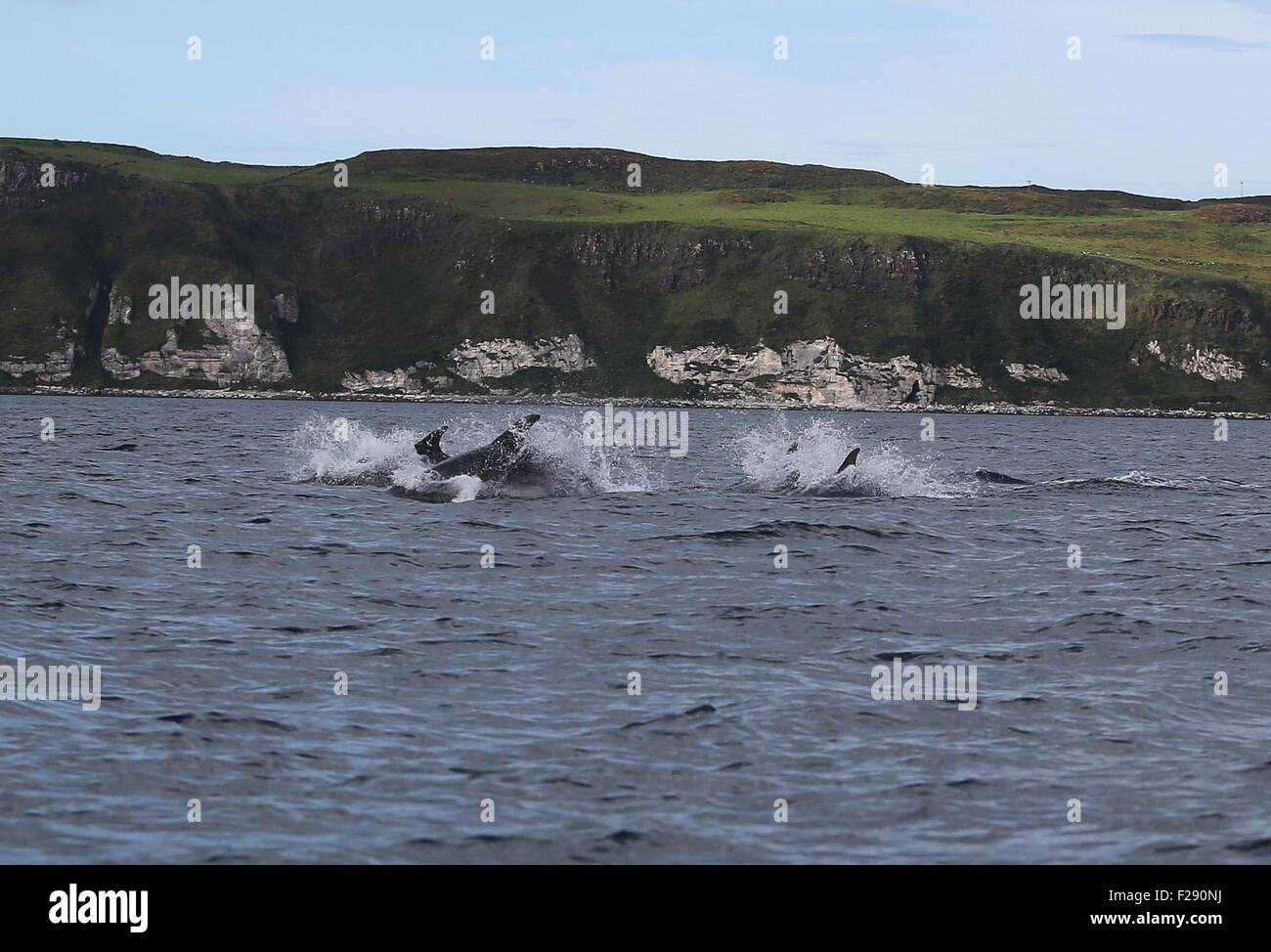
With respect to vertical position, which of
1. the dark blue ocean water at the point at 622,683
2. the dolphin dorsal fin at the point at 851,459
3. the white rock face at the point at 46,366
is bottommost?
the dark blue ocean water at the point at 622,683

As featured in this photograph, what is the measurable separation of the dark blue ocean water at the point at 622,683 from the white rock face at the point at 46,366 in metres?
169

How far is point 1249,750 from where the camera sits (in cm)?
1473

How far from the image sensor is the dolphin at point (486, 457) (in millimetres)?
39219

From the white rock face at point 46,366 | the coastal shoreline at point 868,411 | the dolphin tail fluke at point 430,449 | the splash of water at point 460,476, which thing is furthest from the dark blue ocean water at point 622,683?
the white rock face at point 46,366

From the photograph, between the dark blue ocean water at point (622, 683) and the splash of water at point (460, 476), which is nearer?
the dark blue ocean water at point (622, 683)

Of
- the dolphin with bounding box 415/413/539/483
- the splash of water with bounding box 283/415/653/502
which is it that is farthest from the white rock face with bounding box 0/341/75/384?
the dolphin with bounding box 415/413/539/483

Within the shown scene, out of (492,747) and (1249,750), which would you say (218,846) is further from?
(1249,750)

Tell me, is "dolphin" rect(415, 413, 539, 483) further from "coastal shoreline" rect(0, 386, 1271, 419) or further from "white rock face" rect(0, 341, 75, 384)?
"white rock face" rect(0, 341, 75, 384)

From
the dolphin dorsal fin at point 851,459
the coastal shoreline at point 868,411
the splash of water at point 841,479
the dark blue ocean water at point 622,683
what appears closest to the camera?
the dark blue ocean water at point 622,683

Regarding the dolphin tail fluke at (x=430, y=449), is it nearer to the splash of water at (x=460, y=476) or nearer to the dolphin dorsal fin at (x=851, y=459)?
the splash of water at (x=460, y=476)

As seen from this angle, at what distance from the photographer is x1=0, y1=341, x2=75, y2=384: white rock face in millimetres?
193750

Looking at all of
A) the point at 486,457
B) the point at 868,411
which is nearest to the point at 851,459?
the point at 486,457

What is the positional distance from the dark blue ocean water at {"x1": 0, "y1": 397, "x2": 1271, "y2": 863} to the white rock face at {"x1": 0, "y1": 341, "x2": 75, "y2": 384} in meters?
169
